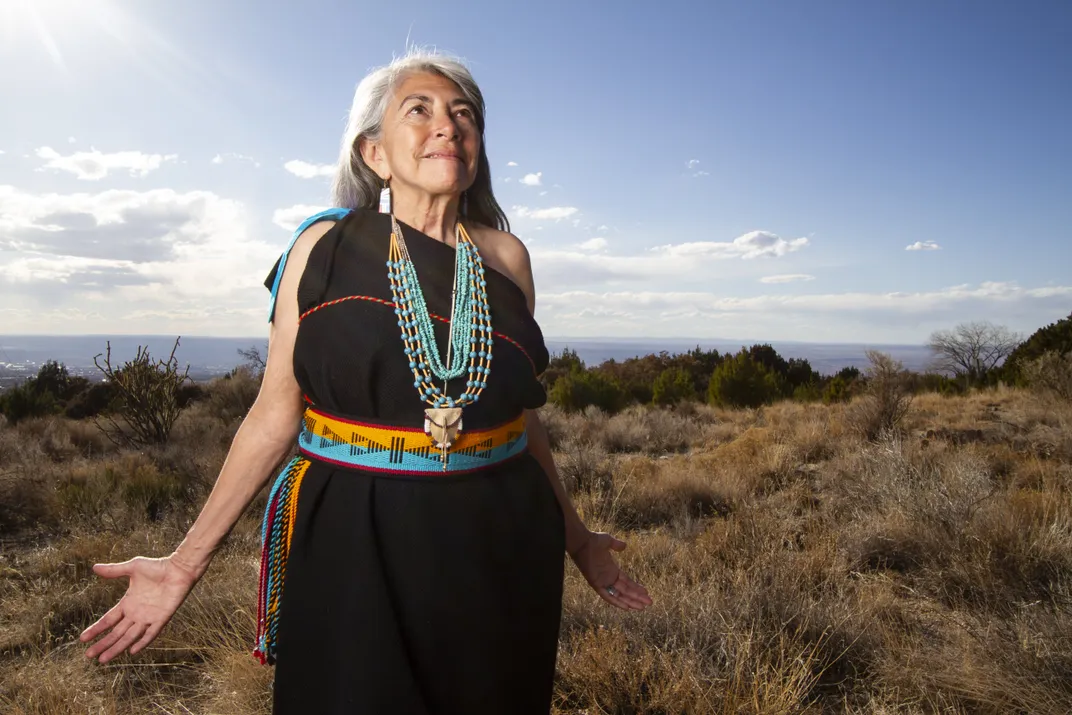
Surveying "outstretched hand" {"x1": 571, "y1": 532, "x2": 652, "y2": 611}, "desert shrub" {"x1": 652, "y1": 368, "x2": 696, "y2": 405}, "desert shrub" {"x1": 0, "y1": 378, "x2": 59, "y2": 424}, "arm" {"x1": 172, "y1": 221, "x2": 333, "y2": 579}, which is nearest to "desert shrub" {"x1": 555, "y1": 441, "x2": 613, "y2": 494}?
"outstretched hand" {"x1": 571, "y1": 532, "x2": 652, "y2": 611}

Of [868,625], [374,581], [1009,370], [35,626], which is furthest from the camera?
[1009,370]

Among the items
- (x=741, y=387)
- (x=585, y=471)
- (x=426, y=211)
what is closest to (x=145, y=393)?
(x=585, y=471)

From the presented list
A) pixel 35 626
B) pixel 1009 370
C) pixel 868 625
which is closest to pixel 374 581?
pixel 868 625

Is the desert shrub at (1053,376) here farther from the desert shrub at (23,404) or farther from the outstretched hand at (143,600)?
the desert shrub at (23,404)

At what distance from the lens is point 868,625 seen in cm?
294

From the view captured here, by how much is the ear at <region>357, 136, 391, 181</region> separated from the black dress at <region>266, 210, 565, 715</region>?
0.91 ft

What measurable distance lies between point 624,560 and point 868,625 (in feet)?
4.43

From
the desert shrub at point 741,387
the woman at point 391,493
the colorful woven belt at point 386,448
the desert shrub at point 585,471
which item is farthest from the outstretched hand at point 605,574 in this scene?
Answer: the desert shrub at point 741,387

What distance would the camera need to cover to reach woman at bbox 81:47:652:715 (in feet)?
4.31

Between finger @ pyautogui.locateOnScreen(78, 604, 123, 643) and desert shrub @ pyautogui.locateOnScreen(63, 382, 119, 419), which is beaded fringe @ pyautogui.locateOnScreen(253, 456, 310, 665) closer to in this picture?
finger @ pyautogui.locateOnScreen(78, 604, 123, 643)

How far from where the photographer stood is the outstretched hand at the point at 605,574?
1821 millimetres

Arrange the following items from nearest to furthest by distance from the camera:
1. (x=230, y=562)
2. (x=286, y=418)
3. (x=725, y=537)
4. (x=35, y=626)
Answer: (x=286, y=418), (x=35, y=626), (x=230, y=562), (x=725, y=537)

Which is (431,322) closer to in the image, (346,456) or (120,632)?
(346,456)

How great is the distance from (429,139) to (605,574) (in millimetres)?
1227
